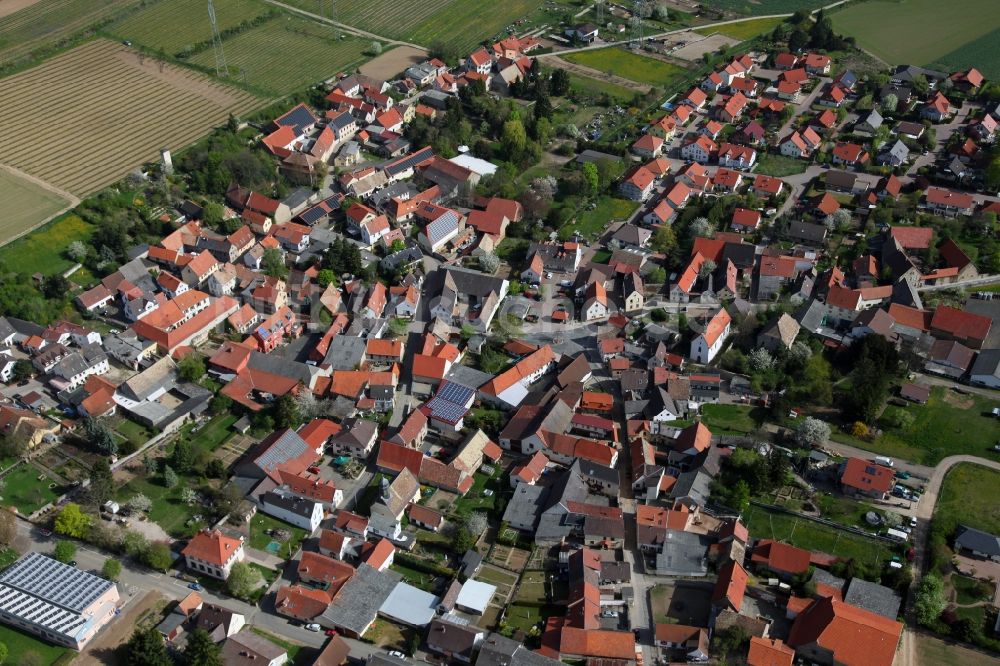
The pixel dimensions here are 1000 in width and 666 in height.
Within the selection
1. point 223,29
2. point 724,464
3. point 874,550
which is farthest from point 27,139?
point 874,550

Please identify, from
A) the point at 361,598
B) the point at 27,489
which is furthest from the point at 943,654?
the point at 27,489

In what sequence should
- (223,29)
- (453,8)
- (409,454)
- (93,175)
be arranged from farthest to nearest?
(453,8) < (223,29) < (93,175) < (409,454)

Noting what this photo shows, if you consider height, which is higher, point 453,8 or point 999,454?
point 453,8

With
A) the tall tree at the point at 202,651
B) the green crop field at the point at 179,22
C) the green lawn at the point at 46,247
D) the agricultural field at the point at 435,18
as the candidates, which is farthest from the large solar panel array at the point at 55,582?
the agricultural field at the point at 435,18

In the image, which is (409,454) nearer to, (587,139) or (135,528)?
(135,528)

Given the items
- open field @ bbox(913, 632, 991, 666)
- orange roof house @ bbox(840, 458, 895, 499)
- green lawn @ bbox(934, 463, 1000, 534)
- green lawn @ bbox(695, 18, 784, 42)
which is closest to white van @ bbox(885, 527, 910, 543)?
green lawn @ bbox(934, 463, 1000, 534)

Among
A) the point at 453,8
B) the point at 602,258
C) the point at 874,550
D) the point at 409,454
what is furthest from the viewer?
the point at 453,8
